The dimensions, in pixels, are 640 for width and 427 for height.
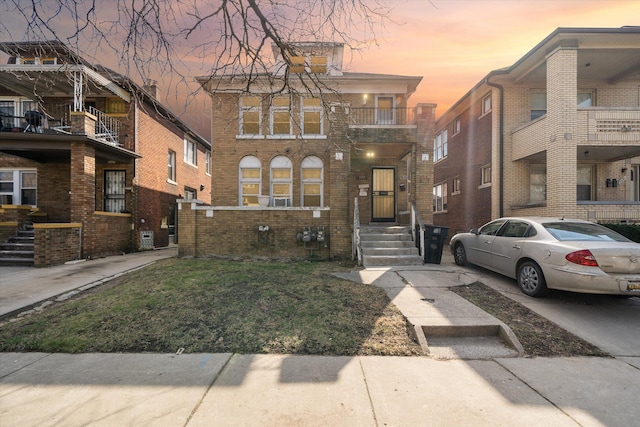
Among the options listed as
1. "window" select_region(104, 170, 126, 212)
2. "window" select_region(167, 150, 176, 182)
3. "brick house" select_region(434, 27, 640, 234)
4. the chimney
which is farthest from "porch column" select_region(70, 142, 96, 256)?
"brick house" select_region(434, 27, 640, 234)

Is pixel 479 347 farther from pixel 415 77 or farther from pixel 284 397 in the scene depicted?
pixel 415 77

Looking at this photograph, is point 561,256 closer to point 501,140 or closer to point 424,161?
point 424,161

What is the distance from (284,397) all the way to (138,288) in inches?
193

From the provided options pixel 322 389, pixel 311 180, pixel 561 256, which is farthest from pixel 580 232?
pixel 311 180

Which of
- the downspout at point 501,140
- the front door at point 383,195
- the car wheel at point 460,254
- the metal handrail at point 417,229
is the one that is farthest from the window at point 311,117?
the car wheel at point 460,254

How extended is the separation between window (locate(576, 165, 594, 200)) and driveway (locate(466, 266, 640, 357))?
8.59 m

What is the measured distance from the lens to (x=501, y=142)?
1247 cm

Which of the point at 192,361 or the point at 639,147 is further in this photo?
the point at 639,147

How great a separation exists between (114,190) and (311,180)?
9.34 m

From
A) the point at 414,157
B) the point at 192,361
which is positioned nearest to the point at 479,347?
the point at 192,361

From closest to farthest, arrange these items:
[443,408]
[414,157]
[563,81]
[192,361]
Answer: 1. [443,408]
2. [192,361]
3. [563,81]
4. [414,157]

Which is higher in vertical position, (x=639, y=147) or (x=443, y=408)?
(x=639, y=147)

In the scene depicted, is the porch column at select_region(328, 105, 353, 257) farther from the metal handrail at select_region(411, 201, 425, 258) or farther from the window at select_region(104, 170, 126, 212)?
the window at select_region(104, 170, 126, 212)

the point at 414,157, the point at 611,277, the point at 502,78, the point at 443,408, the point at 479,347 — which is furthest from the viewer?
the point at 502,78
